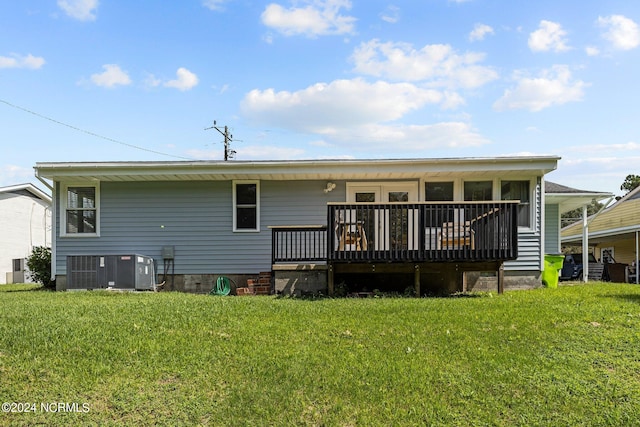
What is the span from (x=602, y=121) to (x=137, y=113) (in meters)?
13.1

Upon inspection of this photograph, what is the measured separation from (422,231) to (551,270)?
14.6ft

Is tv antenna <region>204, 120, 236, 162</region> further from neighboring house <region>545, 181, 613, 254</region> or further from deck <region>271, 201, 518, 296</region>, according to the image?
deck <region>271, 201, 518, 296</region>

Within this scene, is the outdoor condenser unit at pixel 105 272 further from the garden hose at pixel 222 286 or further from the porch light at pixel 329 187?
the porch light at pixel 329 187

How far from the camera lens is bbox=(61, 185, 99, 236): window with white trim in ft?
37.6

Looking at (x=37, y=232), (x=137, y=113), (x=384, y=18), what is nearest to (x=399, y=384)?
(x=384, y=18)

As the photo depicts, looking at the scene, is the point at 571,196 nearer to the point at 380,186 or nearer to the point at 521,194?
the point at 521,194

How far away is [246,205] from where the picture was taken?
37.6ft

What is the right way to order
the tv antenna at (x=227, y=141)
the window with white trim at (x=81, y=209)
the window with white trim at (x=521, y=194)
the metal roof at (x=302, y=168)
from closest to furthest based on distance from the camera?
1. the metal roof at (x=302, y=168)
2. the window with white trim at (x=521, y=194)
3. the window with white trim at (x=81, y=209)
4. the tv antenna at (x=227, y=141)

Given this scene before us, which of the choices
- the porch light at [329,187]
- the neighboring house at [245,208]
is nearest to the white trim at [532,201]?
the neighboring house at [245,208]

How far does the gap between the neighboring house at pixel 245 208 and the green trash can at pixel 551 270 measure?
40 cm

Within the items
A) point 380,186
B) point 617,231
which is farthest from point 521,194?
point 617,231

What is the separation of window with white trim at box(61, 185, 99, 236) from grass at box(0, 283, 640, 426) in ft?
17.0

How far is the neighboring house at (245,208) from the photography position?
Answer: 10.4 meters

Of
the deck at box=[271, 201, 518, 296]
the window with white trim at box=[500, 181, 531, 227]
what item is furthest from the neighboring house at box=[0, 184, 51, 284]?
the window with white trim at box=[500, 181, 531, 227]
